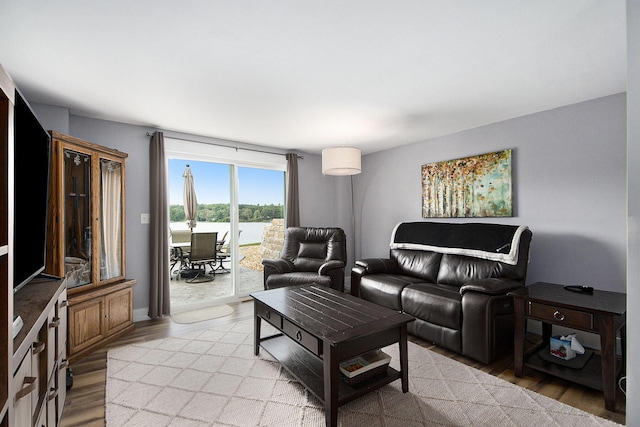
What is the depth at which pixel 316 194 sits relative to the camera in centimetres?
534

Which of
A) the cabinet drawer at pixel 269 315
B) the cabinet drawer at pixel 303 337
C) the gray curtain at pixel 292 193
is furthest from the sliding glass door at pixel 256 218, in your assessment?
the cabinet drawer at pixel 303 337

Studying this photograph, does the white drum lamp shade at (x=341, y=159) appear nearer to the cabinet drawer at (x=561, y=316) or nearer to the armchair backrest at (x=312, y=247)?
the armchair backrest at (x=312, y=247)

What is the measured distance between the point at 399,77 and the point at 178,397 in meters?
2.89

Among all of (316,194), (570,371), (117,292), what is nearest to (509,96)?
(570,371)

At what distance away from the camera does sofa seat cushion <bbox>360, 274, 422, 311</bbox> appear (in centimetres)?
323

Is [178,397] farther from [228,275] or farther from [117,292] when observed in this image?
[228,275]

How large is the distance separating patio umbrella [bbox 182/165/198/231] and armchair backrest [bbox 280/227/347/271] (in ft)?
4.51

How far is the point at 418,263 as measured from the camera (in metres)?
3.76

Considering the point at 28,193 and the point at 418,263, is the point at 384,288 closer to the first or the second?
the point at 418,263

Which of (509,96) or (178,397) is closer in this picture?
(178,397)

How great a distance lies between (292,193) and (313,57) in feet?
9.69

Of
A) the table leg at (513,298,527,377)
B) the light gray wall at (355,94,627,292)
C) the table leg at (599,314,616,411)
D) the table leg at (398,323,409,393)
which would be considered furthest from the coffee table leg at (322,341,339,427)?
the light gray wall at (355,94,627,292)

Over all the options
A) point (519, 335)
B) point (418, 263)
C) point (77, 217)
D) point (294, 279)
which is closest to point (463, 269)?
point (418, 263)

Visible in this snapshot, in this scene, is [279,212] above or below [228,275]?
above
